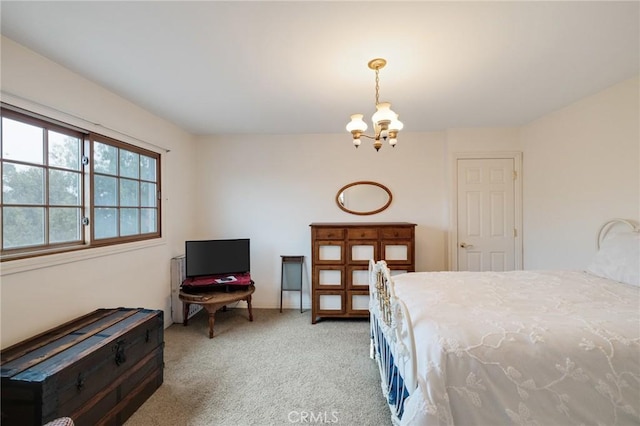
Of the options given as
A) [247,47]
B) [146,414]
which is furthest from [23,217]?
[247,47]

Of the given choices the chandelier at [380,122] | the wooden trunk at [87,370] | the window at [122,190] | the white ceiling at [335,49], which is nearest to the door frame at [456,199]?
the white ceiling at [335,49]

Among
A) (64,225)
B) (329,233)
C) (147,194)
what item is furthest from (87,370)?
(329,233)

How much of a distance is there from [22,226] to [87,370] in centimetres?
108

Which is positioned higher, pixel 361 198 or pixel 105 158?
pixel 105 158

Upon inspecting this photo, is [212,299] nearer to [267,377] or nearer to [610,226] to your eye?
[267,377]

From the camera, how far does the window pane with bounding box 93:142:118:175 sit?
231 centimetres

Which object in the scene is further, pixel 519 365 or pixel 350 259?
pixel 350 259

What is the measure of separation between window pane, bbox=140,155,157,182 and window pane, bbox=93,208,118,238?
1.96ft

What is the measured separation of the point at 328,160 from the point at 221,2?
8.10ft

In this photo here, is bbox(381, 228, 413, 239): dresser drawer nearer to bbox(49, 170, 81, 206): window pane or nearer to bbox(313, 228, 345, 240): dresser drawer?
bbox(313, 228, 345, 240): dresser drawer

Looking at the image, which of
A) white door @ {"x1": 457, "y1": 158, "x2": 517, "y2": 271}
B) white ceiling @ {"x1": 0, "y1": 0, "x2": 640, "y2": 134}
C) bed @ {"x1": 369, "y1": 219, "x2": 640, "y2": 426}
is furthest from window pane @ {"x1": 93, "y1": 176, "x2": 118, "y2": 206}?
white door @ {"x1": 457, "y1": 158, "x2": 517, "y2": 271}

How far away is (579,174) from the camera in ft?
8.73

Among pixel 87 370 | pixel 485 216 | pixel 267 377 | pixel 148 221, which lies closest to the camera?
pixel 87 370

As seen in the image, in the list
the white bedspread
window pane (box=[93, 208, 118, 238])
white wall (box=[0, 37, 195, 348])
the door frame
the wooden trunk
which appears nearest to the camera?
the white bedspread
